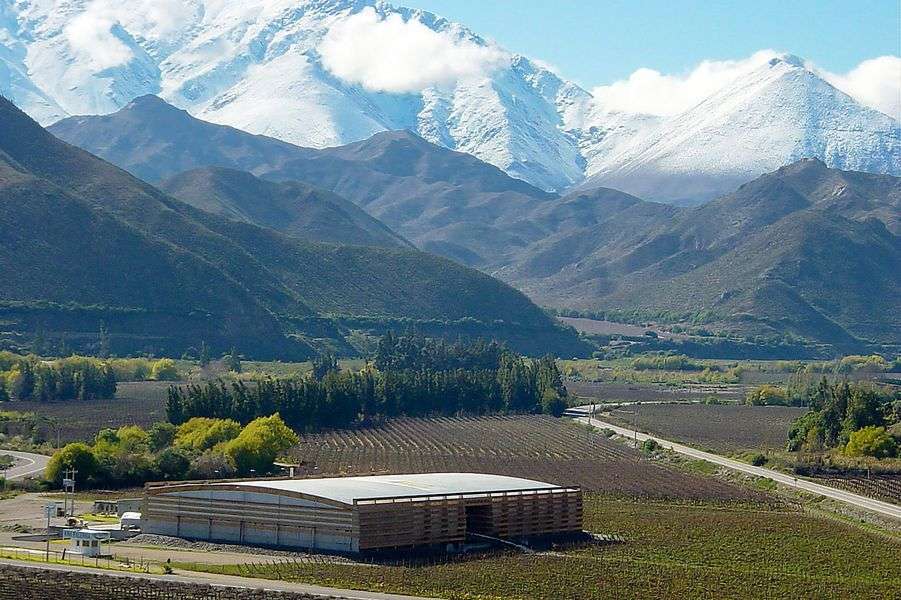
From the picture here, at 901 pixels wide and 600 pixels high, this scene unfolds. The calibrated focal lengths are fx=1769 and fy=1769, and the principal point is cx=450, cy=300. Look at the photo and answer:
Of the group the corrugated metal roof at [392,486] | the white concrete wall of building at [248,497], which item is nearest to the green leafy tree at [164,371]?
the corrugated metal roof at [392,486]

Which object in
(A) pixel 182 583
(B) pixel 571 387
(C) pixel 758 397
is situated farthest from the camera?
(B) pixel 571 387

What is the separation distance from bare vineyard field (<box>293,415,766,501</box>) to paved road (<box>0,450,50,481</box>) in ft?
46.4

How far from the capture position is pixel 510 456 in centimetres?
10506

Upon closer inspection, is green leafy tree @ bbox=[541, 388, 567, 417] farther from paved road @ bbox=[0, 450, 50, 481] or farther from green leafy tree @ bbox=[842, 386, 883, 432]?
paved road @ bbox=[0, 450, 50, 481]

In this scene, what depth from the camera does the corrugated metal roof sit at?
66.1m

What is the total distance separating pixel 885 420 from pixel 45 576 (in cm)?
6732

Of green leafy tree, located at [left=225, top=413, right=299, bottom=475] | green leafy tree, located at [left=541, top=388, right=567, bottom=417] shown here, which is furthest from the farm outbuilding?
green leafy tree, located at [left=541, top=388, right=567, bottom=417]

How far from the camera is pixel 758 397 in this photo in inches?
6555

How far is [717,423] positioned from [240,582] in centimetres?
8773

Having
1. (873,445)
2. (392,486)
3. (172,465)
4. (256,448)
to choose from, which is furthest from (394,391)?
(392,486)

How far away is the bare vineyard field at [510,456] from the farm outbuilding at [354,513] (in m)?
17.2

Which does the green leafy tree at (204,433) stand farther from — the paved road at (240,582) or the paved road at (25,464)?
the paved road at (240,582)

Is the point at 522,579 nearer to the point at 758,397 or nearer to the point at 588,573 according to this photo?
the point at 588,573

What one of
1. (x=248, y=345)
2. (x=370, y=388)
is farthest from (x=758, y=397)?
(x=248, y=345)
